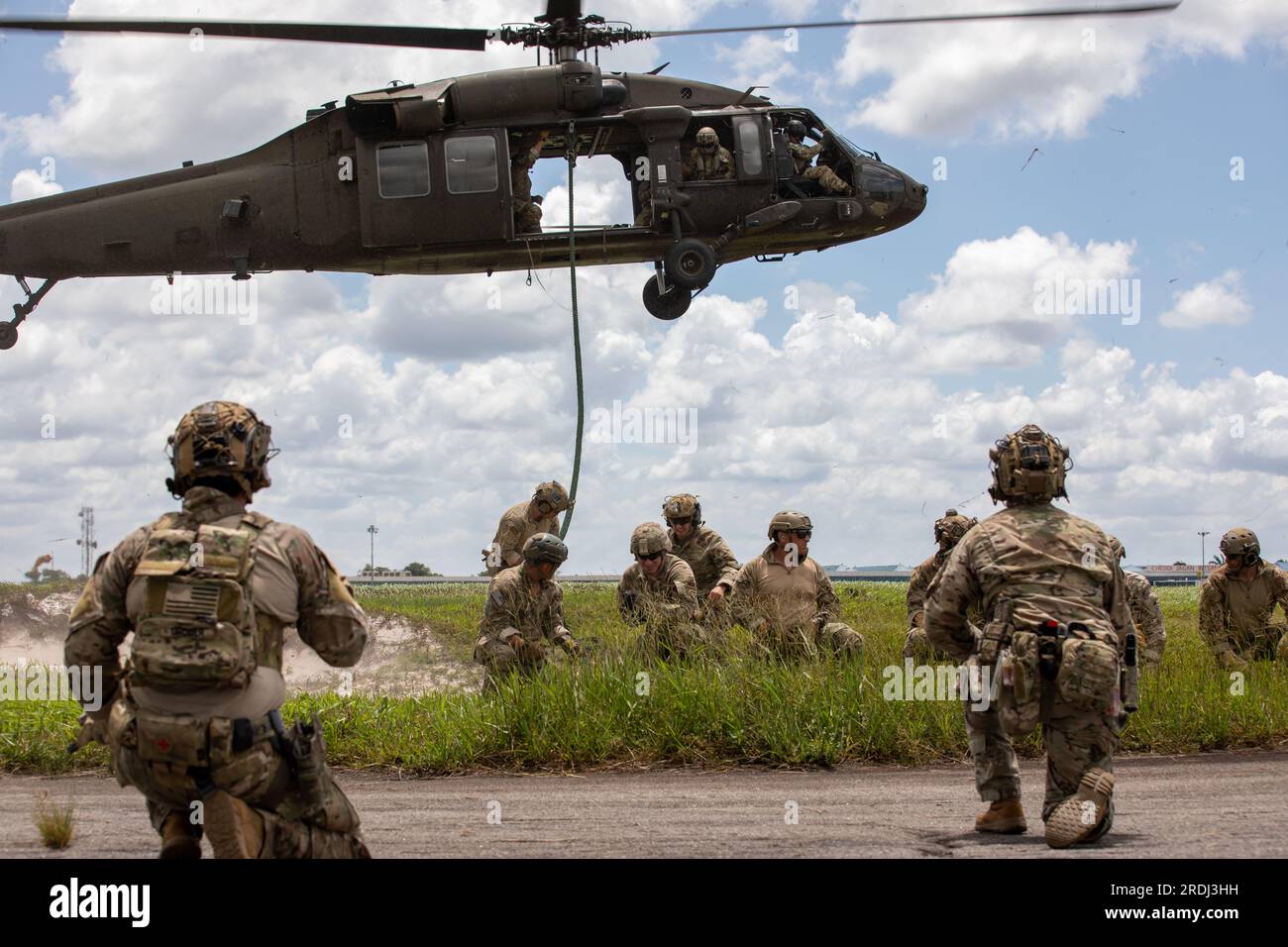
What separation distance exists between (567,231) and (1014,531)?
9162mm

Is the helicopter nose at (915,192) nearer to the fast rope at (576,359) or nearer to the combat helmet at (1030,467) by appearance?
the fast rope at (576,359)

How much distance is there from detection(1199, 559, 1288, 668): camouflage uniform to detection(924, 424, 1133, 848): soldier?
23.6 ft

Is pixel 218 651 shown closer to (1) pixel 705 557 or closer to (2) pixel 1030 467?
(2) pixel 1030 467

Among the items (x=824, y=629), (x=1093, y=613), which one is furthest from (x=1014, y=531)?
(x=824, y=629)

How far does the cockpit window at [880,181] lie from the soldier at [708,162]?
1.63 metres

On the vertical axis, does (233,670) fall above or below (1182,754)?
above

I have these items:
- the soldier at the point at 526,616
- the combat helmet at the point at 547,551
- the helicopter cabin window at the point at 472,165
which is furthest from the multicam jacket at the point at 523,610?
the helicopter cabin window at the point at 472,165

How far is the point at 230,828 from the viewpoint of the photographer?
4684 millimetres

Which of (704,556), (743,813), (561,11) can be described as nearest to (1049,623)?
(743,813)

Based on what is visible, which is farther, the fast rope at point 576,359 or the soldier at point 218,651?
the fast rope at point 576,359

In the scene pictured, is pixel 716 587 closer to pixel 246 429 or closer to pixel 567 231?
pixel 567 231

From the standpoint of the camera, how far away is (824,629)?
38.6 feet

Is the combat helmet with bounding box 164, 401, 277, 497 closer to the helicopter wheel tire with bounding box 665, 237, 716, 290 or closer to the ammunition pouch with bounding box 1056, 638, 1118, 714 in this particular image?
the ammunition pouch with bounding box 1056, 638, 1118, 714

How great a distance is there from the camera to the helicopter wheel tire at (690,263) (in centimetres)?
1507
